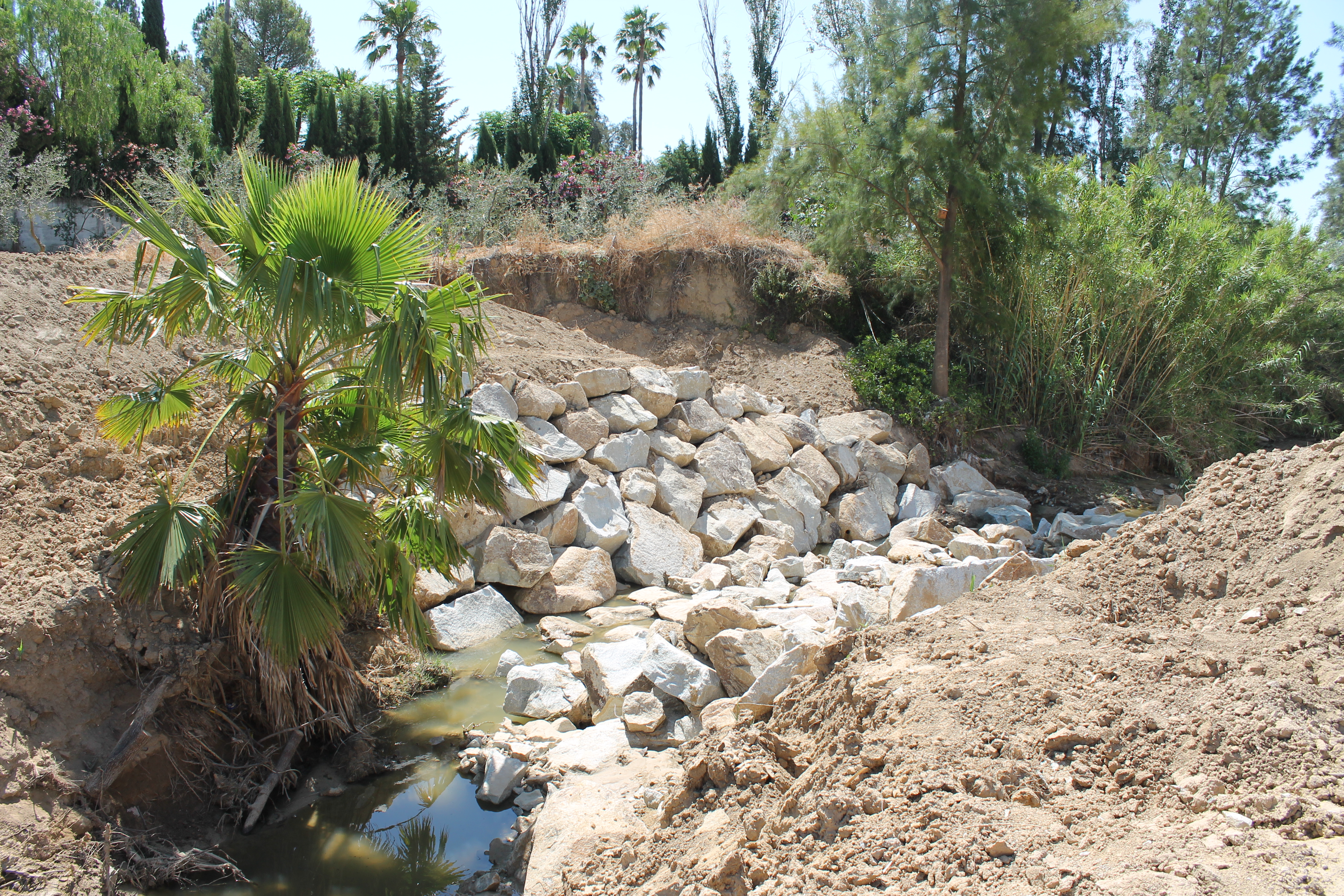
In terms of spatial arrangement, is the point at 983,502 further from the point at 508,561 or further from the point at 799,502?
the point at 508,561

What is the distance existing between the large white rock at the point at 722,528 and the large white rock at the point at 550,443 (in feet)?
5.43

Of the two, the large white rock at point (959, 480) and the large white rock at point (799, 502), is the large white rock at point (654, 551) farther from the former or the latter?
the large white rock at point (959, 480)

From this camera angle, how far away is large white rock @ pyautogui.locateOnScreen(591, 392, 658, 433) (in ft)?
30.0

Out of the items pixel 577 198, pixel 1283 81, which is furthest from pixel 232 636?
pixel 1283 81

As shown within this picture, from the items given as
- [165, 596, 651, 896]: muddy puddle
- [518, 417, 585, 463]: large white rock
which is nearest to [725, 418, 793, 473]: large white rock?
[518, 417, 585, 463]: large white rock

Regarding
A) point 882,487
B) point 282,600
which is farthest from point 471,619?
point 882,487

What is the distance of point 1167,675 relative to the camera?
2.75 metres

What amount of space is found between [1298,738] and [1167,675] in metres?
0.50

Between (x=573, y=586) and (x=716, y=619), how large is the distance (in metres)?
2.33

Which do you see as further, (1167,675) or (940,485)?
(940,485)

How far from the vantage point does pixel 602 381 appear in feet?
30.4

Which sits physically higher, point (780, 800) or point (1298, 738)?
point (1298, 738)

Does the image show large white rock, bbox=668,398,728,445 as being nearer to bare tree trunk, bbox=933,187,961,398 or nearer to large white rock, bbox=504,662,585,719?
bare tree trunk, bbox=933,187,961,398

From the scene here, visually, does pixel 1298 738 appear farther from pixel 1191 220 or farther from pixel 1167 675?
pixel 1191 220
